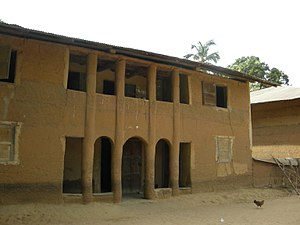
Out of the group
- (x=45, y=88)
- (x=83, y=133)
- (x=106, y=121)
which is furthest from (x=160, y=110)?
(x=45, y=88)

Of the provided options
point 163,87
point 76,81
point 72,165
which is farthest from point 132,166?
point 76,81

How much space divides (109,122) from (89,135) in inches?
38.2

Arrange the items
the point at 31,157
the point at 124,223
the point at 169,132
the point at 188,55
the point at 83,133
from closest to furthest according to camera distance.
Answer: the point at 124,223 < the point at 31,157 < the point at 83,133 < the point at 169,132 < the point at 188,55

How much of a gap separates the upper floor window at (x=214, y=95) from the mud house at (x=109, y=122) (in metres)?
0.05

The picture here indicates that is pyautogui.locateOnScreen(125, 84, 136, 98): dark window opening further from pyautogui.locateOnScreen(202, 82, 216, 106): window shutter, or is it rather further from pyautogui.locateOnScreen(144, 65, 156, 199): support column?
pyautogui.locateOnScreen(202, 82, 216, 106): window shutter

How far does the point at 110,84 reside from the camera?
1561 cm

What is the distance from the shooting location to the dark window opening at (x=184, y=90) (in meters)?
15.7

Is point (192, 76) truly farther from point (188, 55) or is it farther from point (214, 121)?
point (188, 55)

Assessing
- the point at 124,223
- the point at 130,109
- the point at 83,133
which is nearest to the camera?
the point at 124,223

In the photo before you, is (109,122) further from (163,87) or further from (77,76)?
(163,87)

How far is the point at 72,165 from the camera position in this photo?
561 inches

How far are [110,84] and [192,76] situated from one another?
3.52 m

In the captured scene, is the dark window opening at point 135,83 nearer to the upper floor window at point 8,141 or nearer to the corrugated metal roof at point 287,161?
the upper floor window at point 8,141

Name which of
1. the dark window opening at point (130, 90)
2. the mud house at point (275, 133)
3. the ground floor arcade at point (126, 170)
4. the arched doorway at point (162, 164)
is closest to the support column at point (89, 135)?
the ground floor arcade at point (126, 170)
